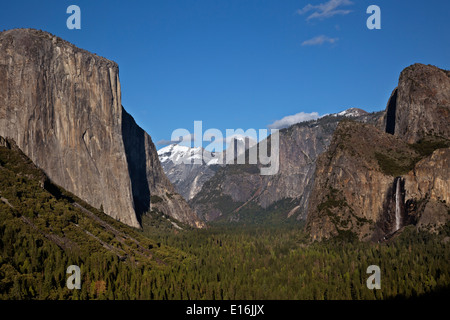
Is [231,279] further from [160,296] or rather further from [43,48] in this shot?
[43,48]

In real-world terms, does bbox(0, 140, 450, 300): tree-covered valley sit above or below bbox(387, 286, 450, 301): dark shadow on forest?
above

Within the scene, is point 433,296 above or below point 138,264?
below

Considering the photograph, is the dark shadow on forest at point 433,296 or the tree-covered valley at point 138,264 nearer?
→ the tree-covered valley at point 138,264

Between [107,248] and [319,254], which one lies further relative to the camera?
[319,254]

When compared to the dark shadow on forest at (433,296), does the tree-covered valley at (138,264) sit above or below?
above

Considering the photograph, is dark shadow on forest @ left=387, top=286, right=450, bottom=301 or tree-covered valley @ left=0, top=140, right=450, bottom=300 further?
dark shadow on forest @ left=387, top=286, right=450, bottom=301

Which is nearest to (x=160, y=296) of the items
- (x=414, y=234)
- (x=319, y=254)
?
(x=319, y=254)

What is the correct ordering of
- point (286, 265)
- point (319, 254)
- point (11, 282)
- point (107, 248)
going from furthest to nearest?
point (319, 254) → point (286, 265) → point (107, 248) → point (11, 282)

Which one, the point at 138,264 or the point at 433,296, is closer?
the point at 433,296
